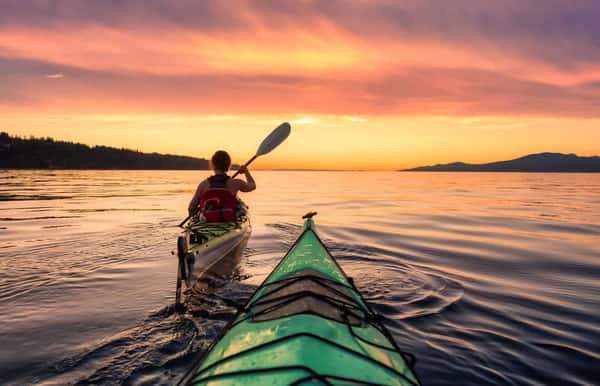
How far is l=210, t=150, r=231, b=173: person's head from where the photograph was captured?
30.2ft

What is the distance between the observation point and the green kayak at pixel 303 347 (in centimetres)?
258

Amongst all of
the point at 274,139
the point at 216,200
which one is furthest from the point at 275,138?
the point at 216,200

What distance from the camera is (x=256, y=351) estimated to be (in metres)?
2.99

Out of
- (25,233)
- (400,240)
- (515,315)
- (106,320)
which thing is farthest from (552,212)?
(25,233)

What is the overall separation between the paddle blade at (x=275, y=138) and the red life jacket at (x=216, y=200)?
357 centimetres

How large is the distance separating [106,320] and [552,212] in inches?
898

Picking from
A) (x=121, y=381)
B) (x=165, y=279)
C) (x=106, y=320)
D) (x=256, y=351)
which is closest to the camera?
(x=256, y=351)

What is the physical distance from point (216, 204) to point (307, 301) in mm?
5950

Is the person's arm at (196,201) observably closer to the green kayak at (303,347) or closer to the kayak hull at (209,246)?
the kayak hull at (209,246)

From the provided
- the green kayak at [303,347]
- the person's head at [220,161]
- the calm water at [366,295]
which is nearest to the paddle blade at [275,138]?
the calm water at [366,295]

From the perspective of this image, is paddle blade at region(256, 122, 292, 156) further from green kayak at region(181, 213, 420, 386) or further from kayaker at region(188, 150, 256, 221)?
green kayak at region(181, 213, 420, 386)

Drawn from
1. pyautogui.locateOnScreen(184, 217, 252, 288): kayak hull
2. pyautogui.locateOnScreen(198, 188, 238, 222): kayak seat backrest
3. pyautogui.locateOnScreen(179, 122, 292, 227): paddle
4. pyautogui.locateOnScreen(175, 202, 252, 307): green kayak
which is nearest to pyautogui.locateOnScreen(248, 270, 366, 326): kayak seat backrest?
pyautogui.locateOnScreen(175, 202, 252, 307): green kayak

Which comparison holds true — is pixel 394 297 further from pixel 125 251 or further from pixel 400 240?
pixel 125 251

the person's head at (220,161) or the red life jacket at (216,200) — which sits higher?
the person's head at (220,161)
